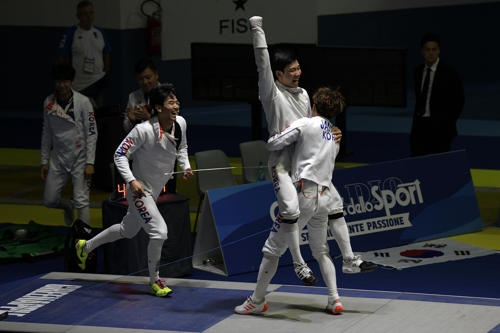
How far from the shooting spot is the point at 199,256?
29.0ft

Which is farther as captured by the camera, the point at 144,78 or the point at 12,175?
the point at 12,175

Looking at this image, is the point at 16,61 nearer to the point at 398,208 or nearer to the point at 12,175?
the point at 12,175

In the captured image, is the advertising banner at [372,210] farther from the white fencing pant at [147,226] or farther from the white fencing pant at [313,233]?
the white fencing pant at [313,233]

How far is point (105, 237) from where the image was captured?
787cm

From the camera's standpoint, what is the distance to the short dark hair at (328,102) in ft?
22.6

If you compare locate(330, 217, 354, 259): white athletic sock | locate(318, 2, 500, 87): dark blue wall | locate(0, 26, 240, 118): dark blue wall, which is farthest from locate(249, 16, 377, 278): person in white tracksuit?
locate(318, 2, 500, 87): dark blue wall

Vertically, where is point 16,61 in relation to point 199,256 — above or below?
above

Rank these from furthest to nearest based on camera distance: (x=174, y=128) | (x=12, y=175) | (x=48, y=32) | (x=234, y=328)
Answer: (x=48, y=32)
(x=12, y=175)
(x=174, y=128)
(x=234, y=328)

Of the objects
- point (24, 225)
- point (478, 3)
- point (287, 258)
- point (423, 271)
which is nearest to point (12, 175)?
point (24, 225)

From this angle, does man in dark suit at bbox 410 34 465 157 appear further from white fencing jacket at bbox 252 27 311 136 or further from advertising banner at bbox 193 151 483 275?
white fencing jacket at bbox 252 27 311 136

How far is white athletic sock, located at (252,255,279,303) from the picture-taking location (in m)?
6.92

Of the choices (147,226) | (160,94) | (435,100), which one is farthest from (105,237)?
(435,100)

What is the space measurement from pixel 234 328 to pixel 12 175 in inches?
297

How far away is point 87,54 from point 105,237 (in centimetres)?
646
